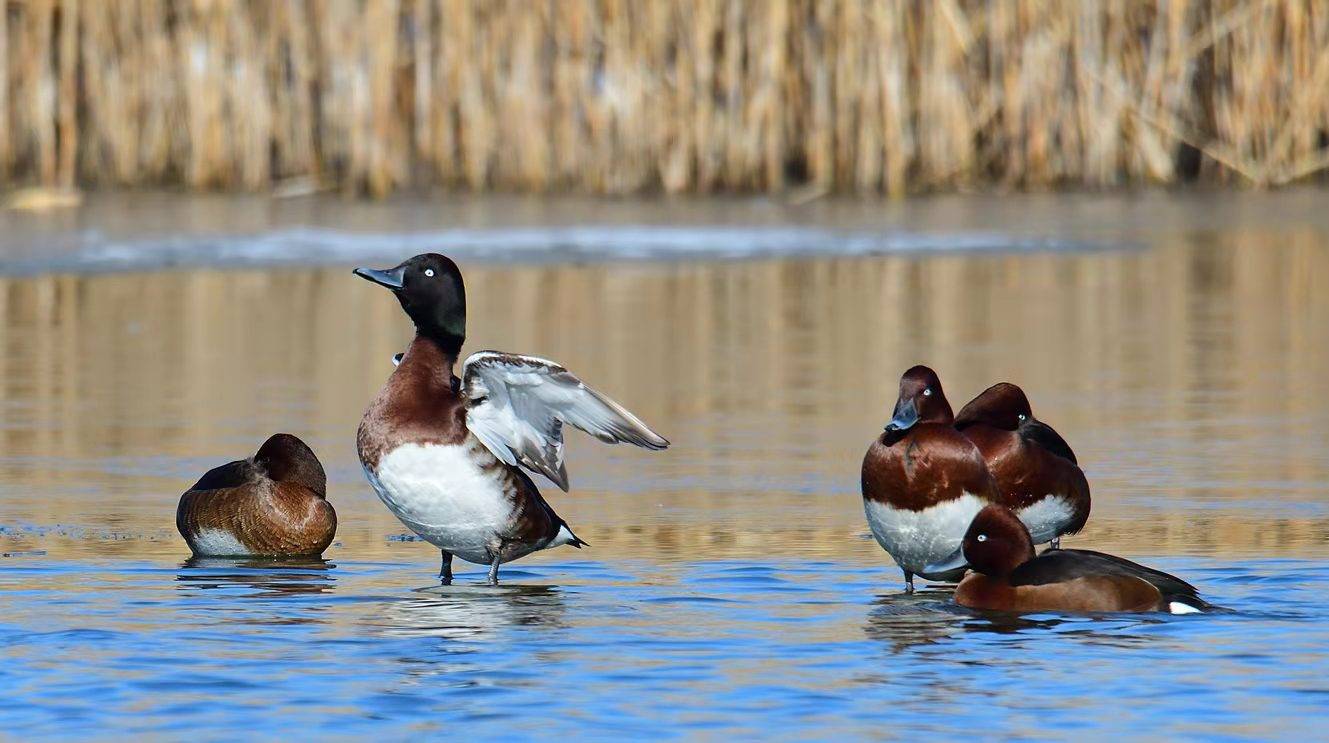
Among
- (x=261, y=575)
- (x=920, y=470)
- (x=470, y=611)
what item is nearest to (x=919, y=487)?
(x=920, y=470)

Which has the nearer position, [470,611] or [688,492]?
[470,611]

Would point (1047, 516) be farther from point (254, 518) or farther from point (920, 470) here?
point (254, 518)

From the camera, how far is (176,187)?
61.6 feet

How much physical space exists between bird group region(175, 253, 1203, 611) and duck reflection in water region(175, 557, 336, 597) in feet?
0.21

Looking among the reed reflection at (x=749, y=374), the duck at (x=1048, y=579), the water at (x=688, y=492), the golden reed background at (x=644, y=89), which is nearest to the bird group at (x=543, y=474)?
the duck at (x=1048, y=579)

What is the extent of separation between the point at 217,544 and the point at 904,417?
2.07 meters

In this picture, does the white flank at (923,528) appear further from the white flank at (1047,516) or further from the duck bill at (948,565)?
the white flank at (1047,516)

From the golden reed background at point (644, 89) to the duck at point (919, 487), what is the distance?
11890 millimetres

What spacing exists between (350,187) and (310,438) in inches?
394

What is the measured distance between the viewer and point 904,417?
6215 mm

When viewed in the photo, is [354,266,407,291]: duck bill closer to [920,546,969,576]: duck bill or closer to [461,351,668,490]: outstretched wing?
[461,351,668,490]: outstretched wing

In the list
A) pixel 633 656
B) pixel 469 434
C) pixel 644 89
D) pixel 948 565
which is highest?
pixel 644 89

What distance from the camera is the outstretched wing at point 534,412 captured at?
6.48 metres

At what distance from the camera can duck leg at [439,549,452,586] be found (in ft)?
21.4
